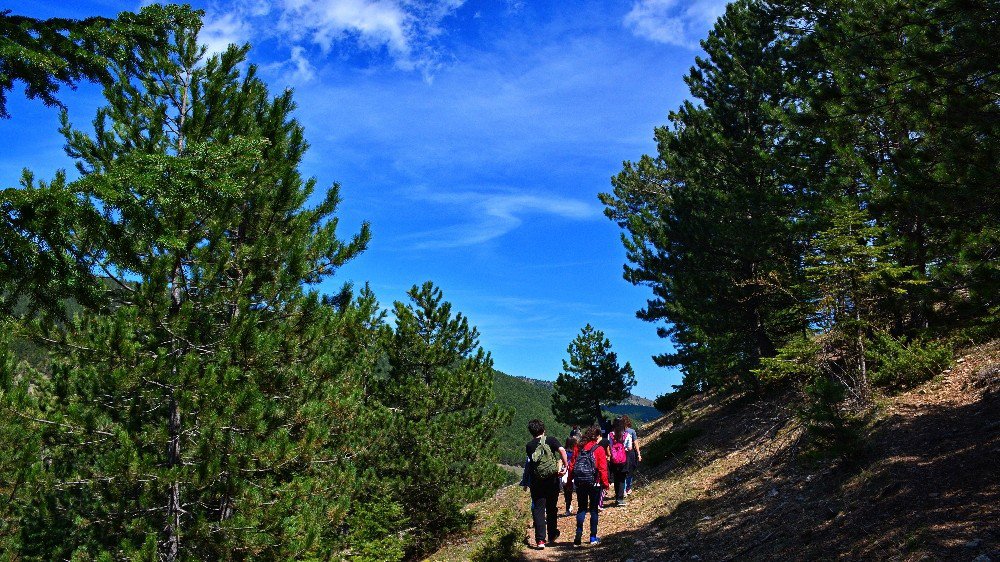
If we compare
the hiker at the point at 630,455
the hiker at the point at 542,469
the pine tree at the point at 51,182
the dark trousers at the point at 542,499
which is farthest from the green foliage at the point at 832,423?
the pine tree at the point at 51,182

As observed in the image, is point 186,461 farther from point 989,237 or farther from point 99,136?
point 989,237

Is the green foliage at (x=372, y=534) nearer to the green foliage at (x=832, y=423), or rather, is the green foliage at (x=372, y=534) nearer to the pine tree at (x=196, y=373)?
the pine tree at (x=196, y=373)

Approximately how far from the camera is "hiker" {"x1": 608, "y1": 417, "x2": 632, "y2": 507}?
37.9 feet

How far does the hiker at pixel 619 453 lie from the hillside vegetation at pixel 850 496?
0.38 meters

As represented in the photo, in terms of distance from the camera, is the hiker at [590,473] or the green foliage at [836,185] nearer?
the green foliage at [836,185]

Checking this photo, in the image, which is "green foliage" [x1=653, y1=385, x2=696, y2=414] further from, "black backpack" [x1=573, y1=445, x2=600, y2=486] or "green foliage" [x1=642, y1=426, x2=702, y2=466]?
"black backpack" [x1=573, y1=445, x2=600, y2=486]

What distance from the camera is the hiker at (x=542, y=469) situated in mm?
8727

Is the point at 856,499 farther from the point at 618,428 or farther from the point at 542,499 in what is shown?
the point at 618,428

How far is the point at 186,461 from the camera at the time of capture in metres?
7.08

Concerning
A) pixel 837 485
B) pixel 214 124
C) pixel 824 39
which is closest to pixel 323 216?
pixel 214 124

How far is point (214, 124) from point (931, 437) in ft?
35.9

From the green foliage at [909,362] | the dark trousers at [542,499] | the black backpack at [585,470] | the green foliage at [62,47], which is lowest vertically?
the dark trousers at [542,499]

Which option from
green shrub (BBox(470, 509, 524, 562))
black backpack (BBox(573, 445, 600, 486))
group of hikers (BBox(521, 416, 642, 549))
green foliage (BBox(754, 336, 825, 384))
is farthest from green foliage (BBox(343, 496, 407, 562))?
green foliage (BBox(754, 336, 825, 384))

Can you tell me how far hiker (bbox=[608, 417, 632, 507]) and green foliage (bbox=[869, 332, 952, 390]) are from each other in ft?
15.7
